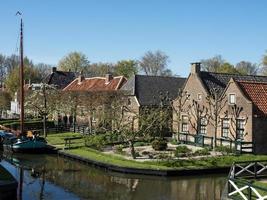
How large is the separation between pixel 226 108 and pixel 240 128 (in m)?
2.27

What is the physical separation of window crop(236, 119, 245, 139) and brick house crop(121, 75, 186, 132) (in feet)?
33.8

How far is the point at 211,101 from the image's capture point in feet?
130

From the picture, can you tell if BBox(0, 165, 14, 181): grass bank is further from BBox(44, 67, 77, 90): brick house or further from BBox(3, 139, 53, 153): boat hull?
BBox(44, 67, 77, 90): brick house

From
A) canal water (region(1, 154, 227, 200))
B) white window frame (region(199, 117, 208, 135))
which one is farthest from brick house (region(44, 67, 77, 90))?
canal water (region(1, 154, 227, 200))

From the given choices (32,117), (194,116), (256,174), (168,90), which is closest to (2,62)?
(32,117)

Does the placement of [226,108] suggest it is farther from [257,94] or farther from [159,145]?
[159,145]

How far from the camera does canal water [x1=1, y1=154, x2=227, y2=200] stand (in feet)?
76.8

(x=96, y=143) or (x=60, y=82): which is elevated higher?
(x=60, y=82)

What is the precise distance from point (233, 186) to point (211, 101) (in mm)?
20314

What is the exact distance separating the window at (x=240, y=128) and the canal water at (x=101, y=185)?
8.29m

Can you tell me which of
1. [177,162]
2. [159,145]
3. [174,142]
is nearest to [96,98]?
[174,142]

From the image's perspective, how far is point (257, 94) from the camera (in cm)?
3703

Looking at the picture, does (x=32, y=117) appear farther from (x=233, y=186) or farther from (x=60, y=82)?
(x=233, y=186)

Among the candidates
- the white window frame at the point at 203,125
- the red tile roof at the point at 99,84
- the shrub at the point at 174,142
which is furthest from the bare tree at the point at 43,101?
the white window frame at the point at 203,125
